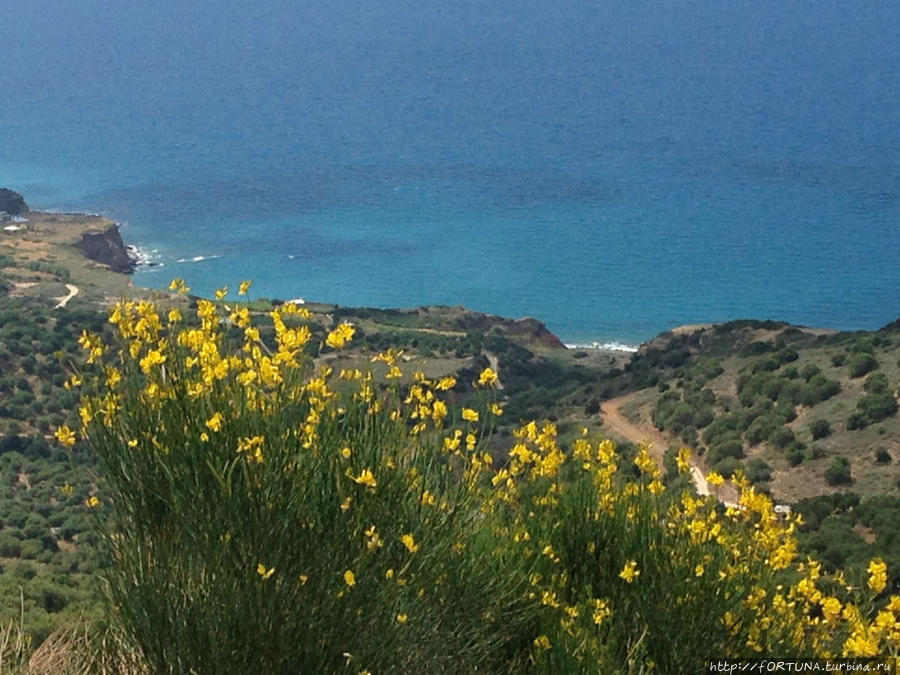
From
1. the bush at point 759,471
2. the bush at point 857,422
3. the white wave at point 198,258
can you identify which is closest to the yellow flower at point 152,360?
the bush at point 759,471

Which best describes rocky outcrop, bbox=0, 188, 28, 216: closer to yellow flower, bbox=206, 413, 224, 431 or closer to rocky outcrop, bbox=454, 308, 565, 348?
rocky outcrop, bbox=454, 308, 565, 348

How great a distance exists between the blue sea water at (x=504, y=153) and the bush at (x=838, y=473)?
39482mm

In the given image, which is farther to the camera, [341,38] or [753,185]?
[341,38]

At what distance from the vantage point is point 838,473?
72.1 ft

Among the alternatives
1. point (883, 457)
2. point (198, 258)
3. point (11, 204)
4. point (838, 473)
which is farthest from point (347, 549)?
point (11, 204)

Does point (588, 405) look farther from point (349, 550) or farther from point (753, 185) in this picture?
point (753, 185)

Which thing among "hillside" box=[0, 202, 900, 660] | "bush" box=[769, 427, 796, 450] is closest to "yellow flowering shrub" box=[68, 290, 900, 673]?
"hillside" box=[0, 202, 900, 660]

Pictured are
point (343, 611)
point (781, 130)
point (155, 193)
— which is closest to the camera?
point (343, 611)

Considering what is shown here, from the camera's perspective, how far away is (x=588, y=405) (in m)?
32.8

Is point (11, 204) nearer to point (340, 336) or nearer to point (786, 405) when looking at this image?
point (786, 405)

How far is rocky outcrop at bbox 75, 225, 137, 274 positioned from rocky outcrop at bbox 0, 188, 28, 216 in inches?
282

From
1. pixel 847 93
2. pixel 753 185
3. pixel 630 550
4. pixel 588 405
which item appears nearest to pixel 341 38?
pixel 847 93

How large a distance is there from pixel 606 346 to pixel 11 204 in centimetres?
3709

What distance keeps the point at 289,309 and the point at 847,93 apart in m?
122
